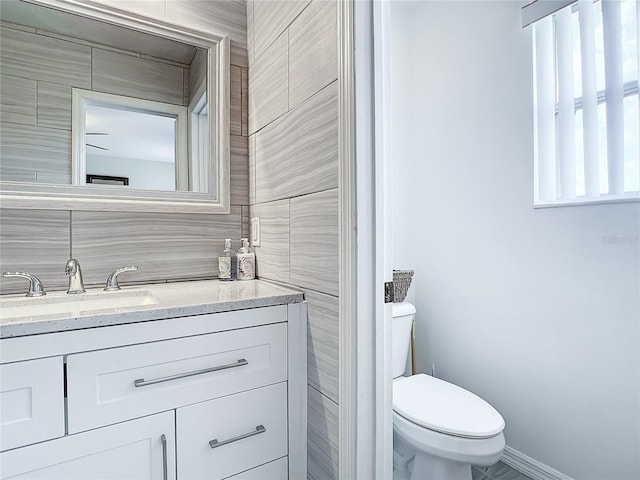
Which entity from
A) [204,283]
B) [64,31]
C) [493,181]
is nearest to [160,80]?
[64,31]

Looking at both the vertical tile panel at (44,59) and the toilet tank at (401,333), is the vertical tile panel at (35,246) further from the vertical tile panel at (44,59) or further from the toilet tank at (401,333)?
the toilet tank at (401,333)

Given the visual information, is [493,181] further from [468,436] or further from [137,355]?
[137,355]

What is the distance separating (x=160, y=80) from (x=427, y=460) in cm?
183

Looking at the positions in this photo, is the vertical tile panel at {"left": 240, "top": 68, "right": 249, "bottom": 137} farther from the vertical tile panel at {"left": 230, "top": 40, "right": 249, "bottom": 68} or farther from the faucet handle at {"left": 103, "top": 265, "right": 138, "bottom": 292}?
the faucet handle at {"left": 103, "top": 265, "right": 138, "bottom": 292}

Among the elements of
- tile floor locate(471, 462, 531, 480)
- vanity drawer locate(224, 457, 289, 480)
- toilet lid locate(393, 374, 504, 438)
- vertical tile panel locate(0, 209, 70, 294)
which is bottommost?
tile floor locate(471, 462, 531, 480)

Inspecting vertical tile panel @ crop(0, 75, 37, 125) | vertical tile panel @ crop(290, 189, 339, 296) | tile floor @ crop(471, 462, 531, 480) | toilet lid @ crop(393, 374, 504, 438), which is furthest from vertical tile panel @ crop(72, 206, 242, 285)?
tile floor @ crop(471, 462, 531, 480)

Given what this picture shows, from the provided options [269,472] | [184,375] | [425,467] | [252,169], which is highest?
[252,169]

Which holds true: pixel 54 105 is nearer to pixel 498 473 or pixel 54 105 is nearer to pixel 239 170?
pixel 239 170

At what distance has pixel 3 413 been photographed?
0.74m

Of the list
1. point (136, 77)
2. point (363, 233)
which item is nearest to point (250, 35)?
point (136, 77)

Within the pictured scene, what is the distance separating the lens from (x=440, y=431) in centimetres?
125

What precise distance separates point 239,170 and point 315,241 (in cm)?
67

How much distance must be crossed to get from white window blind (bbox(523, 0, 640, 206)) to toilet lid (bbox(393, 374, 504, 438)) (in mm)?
894

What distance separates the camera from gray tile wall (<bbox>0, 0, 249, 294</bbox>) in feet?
3.81
